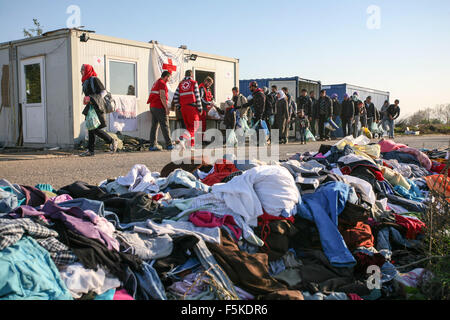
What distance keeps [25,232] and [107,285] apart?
63 centimetres

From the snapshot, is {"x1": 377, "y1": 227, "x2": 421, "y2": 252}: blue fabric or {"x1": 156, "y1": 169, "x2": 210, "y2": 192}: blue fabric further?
{"x1": 156, "y1": 169, "x2": 210, "y2": 192}: blue fabric

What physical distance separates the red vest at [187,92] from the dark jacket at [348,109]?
1007cm

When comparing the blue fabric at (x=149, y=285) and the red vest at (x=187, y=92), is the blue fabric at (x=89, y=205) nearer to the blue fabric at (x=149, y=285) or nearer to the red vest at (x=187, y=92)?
the blue fabric at (x=149, y=285)

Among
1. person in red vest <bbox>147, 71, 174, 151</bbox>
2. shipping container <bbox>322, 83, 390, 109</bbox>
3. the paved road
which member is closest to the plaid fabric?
the paved road

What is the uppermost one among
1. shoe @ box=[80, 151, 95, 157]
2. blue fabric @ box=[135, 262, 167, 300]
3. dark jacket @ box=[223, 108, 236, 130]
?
dark jacket @ box=[223, 108, 236, 130]

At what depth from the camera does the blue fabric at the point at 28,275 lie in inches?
89.7

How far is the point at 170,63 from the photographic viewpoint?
14945mm

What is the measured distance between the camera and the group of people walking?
34.0ft

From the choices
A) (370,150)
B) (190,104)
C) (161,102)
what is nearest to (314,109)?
(190,104)

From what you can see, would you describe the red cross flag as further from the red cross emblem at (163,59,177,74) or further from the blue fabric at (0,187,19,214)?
the blue fabric at (0,187,19,214)

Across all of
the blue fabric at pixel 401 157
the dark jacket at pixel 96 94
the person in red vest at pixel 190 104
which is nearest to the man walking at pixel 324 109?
the person in red vest at pixel 190 104

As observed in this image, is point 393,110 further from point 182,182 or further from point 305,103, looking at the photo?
point 182,182
